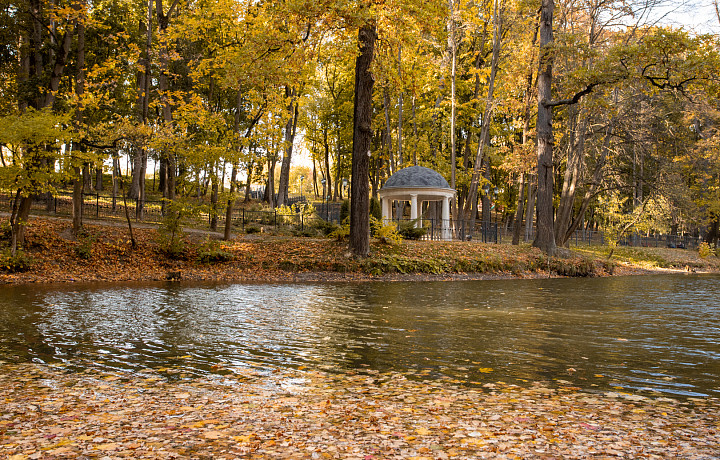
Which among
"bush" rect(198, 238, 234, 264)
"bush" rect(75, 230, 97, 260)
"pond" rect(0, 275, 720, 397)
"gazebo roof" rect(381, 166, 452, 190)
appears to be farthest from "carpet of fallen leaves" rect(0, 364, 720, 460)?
"gazebo roof" rect(381, 166, 452, 190)

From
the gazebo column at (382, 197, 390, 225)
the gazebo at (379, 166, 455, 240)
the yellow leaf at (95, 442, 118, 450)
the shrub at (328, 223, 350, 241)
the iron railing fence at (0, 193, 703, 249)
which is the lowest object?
the yellow leaf at (95, 442, 118, 450)

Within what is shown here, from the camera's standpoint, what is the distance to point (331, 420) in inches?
151

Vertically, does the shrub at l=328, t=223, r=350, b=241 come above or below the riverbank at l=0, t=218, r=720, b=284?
above

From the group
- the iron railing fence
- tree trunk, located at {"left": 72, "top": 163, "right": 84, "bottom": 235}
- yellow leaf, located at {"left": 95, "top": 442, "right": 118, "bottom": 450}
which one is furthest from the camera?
the iron railing fence

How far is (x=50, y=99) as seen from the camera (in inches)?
690

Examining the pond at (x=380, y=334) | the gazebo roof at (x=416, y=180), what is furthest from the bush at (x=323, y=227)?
the pond at (x=380, y=334)

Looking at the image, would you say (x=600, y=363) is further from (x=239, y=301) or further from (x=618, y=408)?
(x=239, y=301)

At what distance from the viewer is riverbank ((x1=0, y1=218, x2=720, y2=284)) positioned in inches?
617

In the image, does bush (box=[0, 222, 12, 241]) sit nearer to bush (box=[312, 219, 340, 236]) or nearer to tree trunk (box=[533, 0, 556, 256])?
bush (box=[312, 219, 340, 236])

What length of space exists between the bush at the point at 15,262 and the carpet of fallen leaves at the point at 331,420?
1125 cm

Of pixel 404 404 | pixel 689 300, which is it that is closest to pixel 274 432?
pixel 404 404

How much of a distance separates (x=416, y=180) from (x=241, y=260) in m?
12.2

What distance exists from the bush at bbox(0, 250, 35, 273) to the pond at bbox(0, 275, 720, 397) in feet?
6.54

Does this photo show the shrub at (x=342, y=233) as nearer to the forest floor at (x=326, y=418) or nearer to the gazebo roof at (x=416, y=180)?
the gazebo roof at (x=416, y=180)
